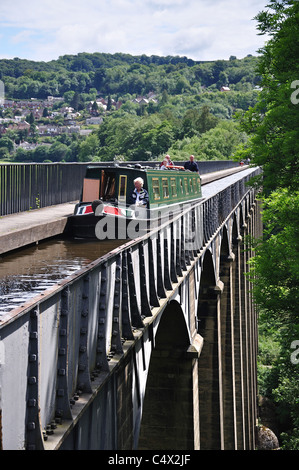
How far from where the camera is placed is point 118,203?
1590 centimetres

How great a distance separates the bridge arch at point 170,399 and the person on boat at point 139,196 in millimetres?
3162

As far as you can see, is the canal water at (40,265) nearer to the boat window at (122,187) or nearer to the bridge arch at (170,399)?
the boat window at (122,187)

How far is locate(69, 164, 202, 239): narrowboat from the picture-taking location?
14.5 metres

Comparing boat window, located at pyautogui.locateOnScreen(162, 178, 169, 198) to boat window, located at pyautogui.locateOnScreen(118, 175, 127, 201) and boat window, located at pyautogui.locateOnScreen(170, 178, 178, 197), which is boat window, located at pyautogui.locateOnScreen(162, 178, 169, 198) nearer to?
boat window, located at pyautogui.locateOnScreen(170, 178, 178, 197)

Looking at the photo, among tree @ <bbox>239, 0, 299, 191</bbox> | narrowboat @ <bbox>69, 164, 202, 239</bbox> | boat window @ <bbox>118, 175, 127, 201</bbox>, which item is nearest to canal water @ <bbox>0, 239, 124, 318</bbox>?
narrowboat @ <bbox>69, 164, 202, 239</bbox>

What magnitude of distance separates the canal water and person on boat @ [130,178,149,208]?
178 centimetres

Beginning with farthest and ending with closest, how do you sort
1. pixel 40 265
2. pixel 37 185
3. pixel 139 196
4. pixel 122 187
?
pixel 37 185
pixel 122 187
pixel 139 196
pixel 40 265

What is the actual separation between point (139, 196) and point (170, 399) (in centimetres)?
504

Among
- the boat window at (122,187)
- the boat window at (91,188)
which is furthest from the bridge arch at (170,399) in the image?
the boat window at (91,188)

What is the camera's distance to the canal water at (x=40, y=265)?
25.3 ft

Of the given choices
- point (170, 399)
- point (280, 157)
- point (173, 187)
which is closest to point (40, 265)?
point (170, 399)

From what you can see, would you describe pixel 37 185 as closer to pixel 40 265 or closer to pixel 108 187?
pixel 108 187

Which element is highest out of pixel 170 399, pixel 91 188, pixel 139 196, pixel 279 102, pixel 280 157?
pixel 279 102

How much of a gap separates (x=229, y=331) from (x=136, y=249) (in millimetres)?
22438
